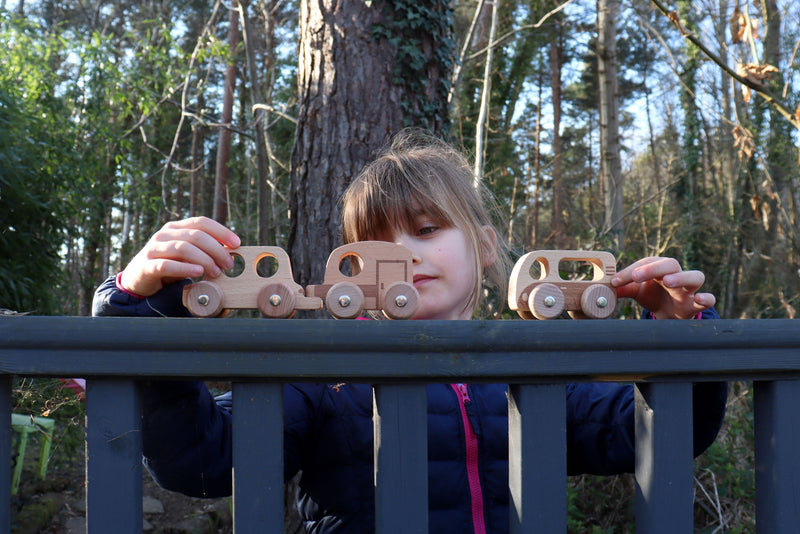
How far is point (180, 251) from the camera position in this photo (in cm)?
102

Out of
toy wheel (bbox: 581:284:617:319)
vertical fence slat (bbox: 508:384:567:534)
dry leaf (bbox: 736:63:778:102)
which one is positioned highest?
dry leaf (bbox: 736:63:778:102)

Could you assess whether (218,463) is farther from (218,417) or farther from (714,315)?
(714,315)

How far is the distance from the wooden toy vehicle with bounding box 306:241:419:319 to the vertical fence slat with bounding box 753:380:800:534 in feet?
1.90

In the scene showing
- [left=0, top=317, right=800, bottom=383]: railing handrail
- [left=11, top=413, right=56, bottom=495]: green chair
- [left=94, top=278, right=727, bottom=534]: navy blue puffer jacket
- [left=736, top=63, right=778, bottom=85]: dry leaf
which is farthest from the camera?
[left=11, top=413, right=56, bottom=495]: green chair

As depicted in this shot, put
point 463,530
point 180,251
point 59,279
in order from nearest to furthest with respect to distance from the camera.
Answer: point 180,251
point 463,530
point 59,279

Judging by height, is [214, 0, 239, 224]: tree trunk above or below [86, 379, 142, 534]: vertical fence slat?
above

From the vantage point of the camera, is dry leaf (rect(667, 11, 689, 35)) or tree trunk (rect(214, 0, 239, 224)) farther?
tree trunk (rect(214, 0, 239, 224))

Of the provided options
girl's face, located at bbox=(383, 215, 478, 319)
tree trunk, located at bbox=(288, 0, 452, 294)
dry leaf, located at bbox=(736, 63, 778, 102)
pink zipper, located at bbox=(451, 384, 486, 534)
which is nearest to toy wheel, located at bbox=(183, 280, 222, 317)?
girl's face, located at bbox=(383, 215, 478, 319)

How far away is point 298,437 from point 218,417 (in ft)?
0.79

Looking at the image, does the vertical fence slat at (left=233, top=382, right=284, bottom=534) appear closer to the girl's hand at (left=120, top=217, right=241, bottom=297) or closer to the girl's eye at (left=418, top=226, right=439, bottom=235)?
the girl's hand at (left=120, top=217, right=241, bottom=297)

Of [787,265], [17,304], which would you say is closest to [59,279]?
[17,304]

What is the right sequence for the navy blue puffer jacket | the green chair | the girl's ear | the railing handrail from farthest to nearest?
the green chair < the girl's ear < the navy blue puffer jacket < the railing handrail

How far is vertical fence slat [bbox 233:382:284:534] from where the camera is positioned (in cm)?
87

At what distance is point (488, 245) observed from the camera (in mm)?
1697
